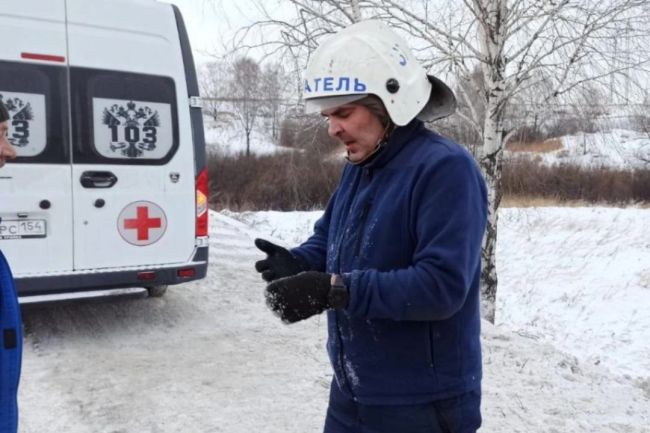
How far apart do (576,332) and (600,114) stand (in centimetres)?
402

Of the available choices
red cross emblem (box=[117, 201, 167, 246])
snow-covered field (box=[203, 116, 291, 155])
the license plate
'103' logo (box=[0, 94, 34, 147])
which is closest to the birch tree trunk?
red cross emblem (box=[117, 201, 167, 246])

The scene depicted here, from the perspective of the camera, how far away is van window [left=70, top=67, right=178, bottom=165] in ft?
16.4

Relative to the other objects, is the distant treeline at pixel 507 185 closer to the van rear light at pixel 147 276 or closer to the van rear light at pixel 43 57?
the van rear light at pixel 147 276

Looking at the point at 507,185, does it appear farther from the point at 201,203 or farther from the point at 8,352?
the point at 8,352

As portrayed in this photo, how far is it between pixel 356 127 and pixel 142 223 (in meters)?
3.67

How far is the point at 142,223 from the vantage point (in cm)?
521

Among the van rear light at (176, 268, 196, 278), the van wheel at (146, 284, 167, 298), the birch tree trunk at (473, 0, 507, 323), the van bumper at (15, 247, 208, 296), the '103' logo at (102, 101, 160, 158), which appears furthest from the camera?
the birch tree trunk at (473, 0, 507, 323)

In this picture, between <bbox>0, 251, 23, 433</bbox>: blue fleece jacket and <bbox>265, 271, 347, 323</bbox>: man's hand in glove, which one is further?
<bbox>0, 251, 23, 433</bbox>: blue fleece jacket

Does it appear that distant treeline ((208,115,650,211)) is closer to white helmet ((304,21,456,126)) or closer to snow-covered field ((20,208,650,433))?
snow-covered field ((20,208,650,433))

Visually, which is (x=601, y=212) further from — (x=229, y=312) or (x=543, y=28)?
(x=229, y=312)

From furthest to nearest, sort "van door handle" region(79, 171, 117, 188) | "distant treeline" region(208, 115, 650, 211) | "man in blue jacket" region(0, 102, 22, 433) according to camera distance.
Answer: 1. "distant treeline" region(208, 115, 650, 211)
2. "van door handle" region(79, 171, 117, 188)
3. "man in blue jacket" region(0, 102, 22, 433)

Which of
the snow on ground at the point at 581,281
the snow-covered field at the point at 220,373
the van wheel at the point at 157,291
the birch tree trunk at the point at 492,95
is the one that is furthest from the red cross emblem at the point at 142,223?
the snow on ground at the point at 581,281

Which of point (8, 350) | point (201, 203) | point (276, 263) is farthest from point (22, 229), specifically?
point (276, 263)

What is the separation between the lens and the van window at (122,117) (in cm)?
500
